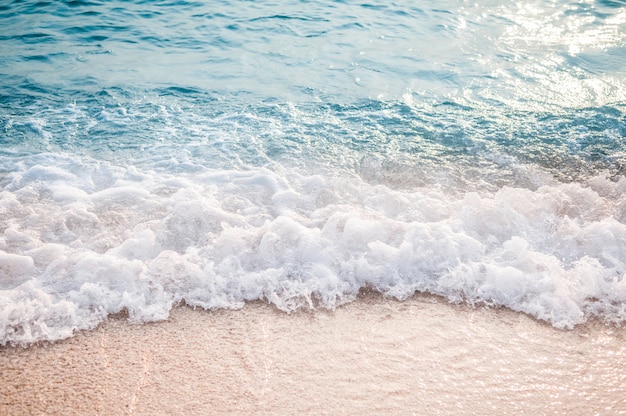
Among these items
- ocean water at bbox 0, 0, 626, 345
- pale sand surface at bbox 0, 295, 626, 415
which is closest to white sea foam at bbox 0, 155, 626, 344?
ocean water at bbox 0, 0, 626, 345

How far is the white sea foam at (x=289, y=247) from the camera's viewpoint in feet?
10.1

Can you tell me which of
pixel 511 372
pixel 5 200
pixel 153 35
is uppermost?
pixel 153 35

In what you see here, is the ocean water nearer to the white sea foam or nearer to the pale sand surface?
the white sea foam

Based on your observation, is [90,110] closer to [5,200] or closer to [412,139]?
[5,200]

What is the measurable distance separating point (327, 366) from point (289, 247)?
1089 millimetres

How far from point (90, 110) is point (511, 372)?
19.5 ft

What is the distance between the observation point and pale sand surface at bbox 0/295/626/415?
2.43m

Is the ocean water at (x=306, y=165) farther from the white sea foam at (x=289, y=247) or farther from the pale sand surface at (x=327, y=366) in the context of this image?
the pale sand surface at (x=327, y=366)

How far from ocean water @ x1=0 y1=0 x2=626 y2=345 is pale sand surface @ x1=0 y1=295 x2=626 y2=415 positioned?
0.16 m

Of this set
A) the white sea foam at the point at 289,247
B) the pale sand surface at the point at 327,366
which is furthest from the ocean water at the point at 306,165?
the pale sand surface at the point at 327,366

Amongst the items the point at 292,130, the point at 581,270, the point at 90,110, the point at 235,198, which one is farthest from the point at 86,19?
the point at 581,270

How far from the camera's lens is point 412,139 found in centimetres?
561

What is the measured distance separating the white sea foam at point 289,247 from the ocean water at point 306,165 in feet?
0.05

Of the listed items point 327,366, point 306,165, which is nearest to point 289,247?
point 327,366
